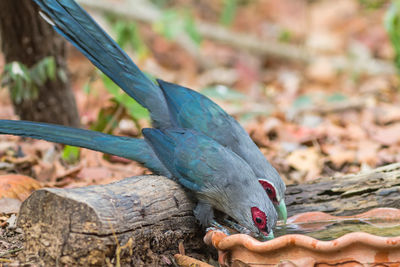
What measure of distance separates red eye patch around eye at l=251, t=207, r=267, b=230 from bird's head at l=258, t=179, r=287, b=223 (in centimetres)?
27

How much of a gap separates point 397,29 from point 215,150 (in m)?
3.42

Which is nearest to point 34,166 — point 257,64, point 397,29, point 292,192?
point 292,192

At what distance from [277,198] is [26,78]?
6.69 feet

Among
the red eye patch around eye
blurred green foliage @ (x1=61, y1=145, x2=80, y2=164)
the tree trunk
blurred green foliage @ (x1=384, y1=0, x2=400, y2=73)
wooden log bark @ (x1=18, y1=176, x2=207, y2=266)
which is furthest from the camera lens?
blurred green foliage @ (x1=384, y1=0, x2=400, y2=73)

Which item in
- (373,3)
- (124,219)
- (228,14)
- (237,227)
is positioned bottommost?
(237,227)

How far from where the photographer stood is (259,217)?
2904 millimetres

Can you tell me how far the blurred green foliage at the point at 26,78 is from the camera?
13.0 feet

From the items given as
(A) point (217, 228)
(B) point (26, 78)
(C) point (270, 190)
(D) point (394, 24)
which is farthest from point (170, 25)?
(A) point (217, 228)

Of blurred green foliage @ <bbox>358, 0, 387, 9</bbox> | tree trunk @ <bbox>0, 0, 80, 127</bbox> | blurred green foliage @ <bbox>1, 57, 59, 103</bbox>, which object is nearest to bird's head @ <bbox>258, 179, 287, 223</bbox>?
blurred green foliage @ <bbox>1, 57, 59, 103</bbox>

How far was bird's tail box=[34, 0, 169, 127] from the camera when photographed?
10.5 ft

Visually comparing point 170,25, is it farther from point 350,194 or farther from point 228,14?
point 350,194

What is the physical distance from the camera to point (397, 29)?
5.64 metres

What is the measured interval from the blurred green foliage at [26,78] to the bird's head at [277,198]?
1.93 meters

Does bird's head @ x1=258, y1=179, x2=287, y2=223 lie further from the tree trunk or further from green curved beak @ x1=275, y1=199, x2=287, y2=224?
the tree trunk
